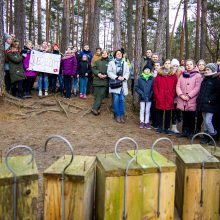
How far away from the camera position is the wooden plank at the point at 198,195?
363 cm

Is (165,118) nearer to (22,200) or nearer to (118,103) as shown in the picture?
(118,103)

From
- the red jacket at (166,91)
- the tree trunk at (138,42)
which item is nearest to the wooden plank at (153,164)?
the red jacket at (166,91)

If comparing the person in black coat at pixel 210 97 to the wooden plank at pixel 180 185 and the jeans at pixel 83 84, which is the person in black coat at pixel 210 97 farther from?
the jeans at pixel 83 84

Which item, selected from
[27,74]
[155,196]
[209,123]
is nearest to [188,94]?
[209,123]

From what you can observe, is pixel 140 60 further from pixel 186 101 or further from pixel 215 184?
pixel 215 184

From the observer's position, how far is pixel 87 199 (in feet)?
11.0

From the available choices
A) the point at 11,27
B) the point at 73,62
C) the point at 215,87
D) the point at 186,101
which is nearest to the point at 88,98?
the point at 73,62

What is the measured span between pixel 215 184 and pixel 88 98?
7.93m

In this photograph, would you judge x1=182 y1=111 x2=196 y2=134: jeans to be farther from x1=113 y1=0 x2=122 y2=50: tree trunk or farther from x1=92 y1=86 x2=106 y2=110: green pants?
x1=113 y1=0 x2=122 y2=50: tree trunk

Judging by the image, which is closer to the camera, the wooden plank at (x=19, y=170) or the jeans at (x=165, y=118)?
the wooden plank at (x=19, y=170)

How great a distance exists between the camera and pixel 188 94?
8.28 metres

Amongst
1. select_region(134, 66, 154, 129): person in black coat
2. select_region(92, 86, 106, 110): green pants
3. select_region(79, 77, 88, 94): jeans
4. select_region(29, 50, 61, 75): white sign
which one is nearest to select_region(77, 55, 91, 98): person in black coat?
select_region(79, 77, 88, 94): jeans

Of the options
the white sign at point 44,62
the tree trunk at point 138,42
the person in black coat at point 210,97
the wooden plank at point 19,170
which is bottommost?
the wooden plank at point 19,170

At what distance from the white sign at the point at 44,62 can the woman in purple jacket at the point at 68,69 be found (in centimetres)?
24
